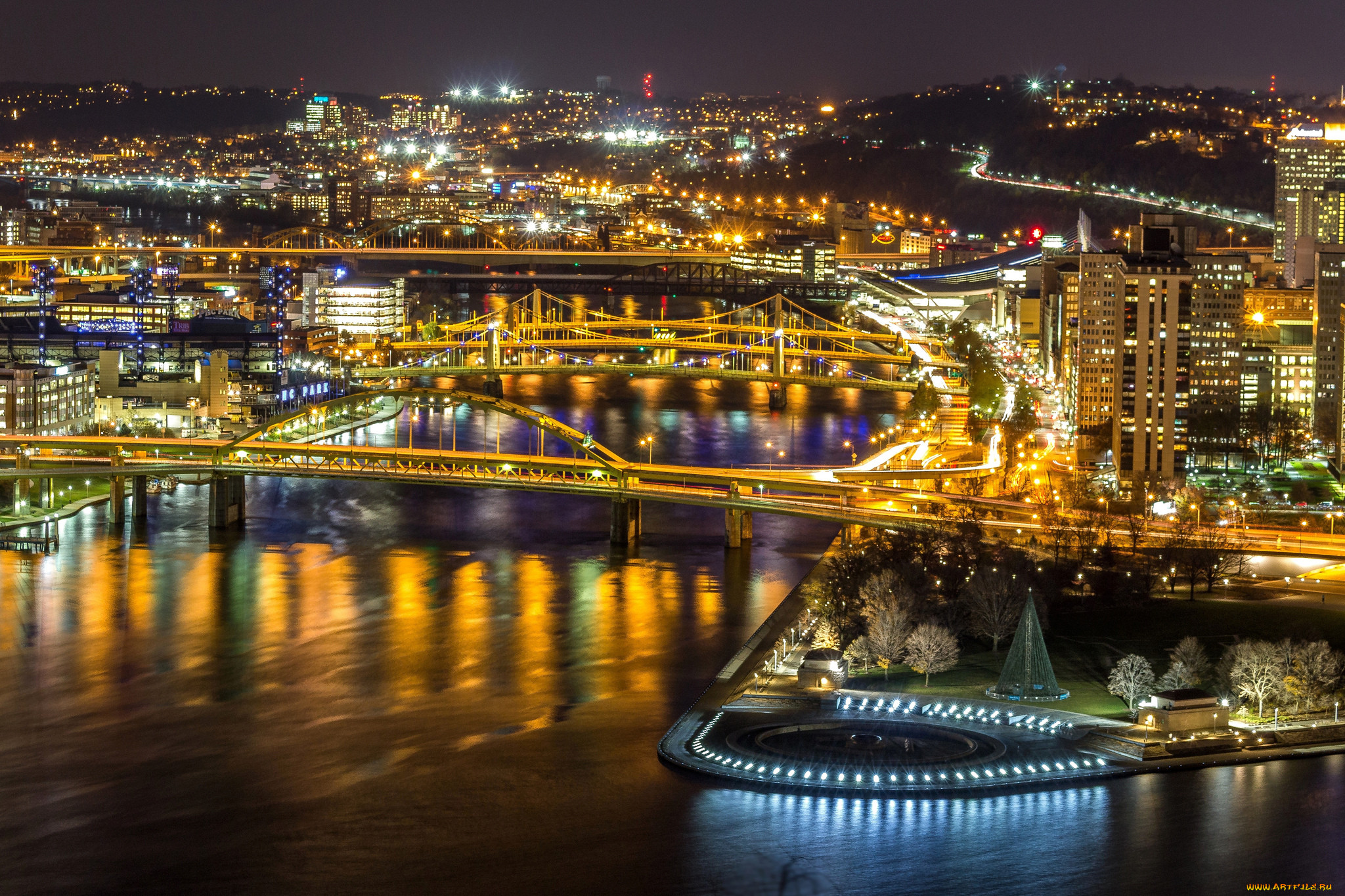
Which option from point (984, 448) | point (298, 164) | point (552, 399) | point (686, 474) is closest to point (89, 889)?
point (686, 474)

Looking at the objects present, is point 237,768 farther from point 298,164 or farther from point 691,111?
point 691,111

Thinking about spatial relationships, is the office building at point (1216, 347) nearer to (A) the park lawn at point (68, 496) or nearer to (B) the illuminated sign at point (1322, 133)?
(A) the park lawn at point (68, 496)

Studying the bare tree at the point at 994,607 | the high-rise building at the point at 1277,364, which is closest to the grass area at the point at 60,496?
the bare tree at the point at 994,607

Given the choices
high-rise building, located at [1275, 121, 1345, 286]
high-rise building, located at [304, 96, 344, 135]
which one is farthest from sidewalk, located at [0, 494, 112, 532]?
high-rise building, located at [304, 96, 344, 135]

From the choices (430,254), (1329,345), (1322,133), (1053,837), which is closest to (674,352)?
(1329,345)

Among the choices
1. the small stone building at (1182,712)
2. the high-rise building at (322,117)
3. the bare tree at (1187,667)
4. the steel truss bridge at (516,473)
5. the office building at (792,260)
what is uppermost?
the high-rise building at (322,117)

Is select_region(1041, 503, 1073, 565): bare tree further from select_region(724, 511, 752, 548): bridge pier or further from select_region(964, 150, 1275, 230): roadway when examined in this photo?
select_region(964, 150, 1275, 230): roadway
